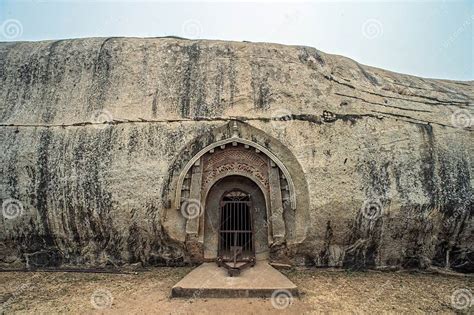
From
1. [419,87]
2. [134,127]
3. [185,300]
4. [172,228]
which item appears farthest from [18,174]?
[419,87]

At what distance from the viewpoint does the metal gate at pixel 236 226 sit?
772 centimetres

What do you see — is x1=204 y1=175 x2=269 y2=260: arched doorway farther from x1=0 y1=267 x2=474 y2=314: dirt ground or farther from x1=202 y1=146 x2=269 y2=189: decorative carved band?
x1=0 y1=267 x2=474 y2=314: dirt ground

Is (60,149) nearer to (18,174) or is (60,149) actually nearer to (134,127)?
(18,174)

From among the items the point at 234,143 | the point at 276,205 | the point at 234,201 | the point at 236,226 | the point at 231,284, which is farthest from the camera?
the point at 236,226

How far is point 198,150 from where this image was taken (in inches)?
313

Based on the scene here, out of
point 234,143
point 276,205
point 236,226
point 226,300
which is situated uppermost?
point 234,143

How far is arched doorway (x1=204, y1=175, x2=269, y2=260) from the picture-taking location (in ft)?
25.4

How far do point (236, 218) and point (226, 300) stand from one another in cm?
237

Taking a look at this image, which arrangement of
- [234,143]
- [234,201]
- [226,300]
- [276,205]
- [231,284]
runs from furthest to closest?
Result: [234,201], [234,143], [276,205], [231,284], [226,300]

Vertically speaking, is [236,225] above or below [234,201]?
below

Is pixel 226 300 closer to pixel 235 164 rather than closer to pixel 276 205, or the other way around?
pixel 276 205

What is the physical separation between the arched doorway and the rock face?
1.63 feet

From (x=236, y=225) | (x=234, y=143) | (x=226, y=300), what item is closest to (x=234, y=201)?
(x=236, y=225)

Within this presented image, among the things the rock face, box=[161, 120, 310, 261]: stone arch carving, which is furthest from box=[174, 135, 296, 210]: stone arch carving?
the rock face
